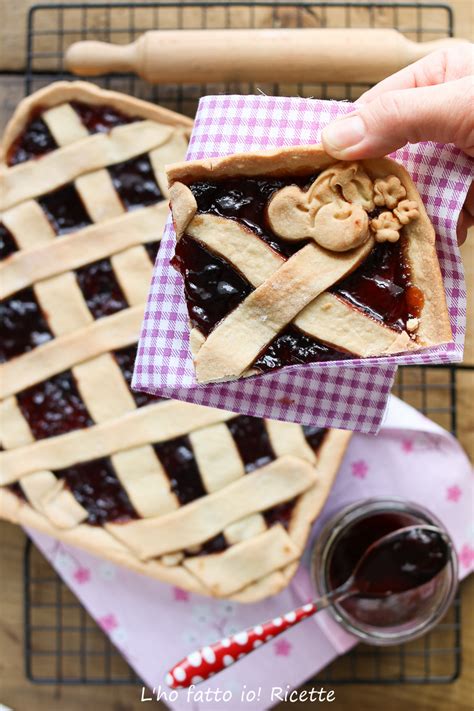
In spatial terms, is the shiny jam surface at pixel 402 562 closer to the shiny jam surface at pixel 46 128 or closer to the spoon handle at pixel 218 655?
the spoon handle at pixel 218 655

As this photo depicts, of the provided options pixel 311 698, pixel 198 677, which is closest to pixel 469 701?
pixel 311 698

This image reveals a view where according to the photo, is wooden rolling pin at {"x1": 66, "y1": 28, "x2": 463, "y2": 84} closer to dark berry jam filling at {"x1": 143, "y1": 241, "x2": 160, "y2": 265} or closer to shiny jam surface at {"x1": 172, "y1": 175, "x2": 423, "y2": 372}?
dark berry jam filling at {"x1": 143, "y1": 241, "x2": 160, "y2": 265}

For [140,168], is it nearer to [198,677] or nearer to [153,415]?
[153,415]

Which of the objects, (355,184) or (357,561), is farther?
(357,561)

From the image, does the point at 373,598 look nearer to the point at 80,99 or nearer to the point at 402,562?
the point at 402,562

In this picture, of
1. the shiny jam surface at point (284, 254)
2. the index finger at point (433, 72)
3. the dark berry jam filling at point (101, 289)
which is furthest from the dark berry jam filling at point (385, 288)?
the dark berry jam filling at point (101, 289)

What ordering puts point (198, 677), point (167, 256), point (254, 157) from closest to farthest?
point (254, 157) < point (167, 256) < point (198, 677)

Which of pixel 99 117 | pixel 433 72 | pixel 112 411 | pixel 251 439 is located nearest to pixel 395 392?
pixel 251 439
